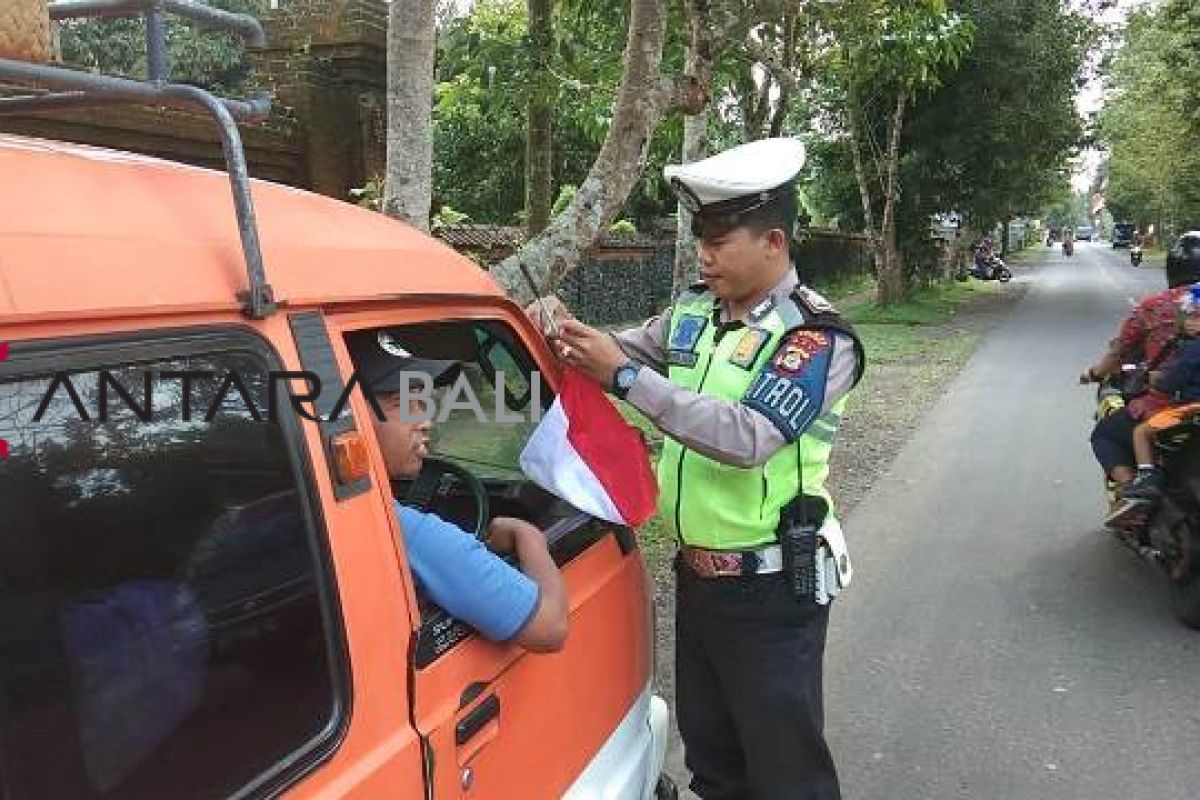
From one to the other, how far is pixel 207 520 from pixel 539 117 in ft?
19.5

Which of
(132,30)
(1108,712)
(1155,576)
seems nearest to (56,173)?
(1108,712)

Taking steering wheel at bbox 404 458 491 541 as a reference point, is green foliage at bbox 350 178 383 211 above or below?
above

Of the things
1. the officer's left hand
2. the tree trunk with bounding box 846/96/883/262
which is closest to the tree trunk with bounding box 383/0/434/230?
the officer's left hand

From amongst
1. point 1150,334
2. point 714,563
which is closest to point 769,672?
point 714,563

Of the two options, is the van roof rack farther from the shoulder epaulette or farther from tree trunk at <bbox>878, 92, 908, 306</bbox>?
tree trunk at <bbox>878, 92, 908, 306</bbox>

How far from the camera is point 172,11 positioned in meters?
1.47

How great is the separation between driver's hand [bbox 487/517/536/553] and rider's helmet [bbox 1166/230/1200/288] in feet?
14.7

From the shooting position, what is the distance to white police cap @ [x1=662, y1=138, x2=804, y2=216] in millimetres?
2291

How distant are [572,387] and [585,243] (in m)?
2.49

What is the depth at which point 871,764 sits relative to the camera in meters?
3.57

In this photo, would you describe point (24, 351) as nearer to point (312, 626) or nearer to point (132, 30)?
point (312, 626)

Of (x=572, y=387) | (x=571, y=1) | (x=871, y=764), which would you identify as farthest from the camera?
(x=571, y=1)

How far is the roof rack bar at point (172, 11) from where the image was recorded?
147 cm

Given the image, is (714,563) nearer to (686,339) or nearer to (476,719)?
(686,339)
